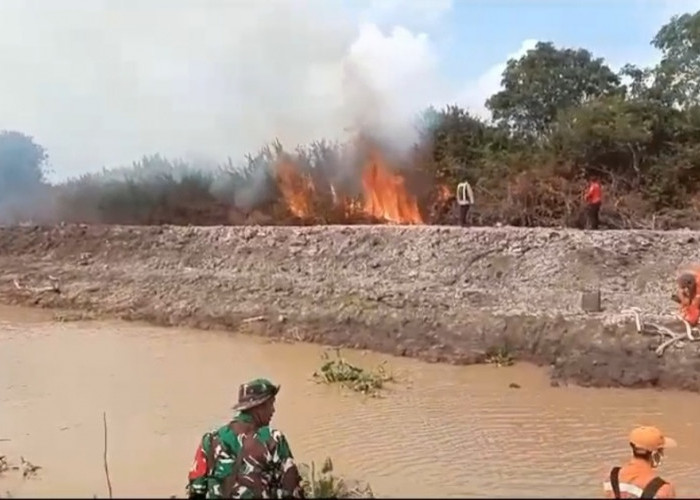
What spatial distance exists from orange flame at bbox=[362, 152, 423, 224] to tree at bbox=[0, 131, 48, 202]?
512 inches

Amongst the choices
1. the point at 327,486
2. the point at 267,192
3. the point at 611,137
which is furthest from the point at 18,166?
the point at 327,486

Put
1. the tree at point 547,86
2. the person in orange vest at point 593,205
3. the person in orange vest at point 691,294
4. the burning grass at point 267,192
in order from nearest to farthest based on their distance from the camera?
the person in orange vest at point 691,294
the person in orange vest at point 593,205
the burning grass at point 267,192
the tree at point 547,86

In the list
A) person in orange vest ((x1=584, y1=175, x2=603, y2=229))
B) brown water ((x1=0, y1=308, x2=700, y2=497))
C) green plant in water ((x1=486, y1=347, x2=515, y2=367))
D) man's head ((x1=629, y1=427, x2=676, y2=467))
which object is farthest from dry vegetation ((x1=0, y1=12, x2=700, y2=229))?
man's head ((x1=629, y1=427, x2=676, y2=467))

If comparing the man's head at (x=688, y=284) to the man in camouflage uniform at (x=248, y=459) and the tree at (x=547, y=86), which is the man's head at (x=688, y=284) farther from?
the tree at (x=547, y=86)

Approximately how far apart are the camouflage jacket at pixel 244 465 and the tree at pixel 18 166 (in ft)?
93.6

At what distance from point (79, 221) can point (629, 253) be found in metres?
17.8

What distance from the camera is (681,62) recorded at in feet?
84.0

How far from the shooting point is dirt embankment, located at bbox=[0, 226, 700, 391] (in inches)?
503

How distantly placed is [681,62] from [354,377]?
18.5 m

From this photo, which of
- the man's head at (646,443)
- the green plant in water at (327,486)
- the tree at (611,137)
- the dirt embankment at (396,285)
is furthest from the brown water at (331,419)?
the tree at (611,137)

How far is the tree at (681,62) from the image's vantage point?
25.0 meters

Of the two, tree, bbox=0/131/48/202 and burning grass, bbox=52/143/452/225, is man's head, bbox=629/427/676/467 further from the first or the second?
tree, bbox=0/131/48/202

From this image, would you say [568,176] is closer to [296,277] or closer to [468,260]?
[468,260]

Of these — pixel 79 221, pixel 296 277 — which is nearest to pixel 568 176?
pixel 296 277
